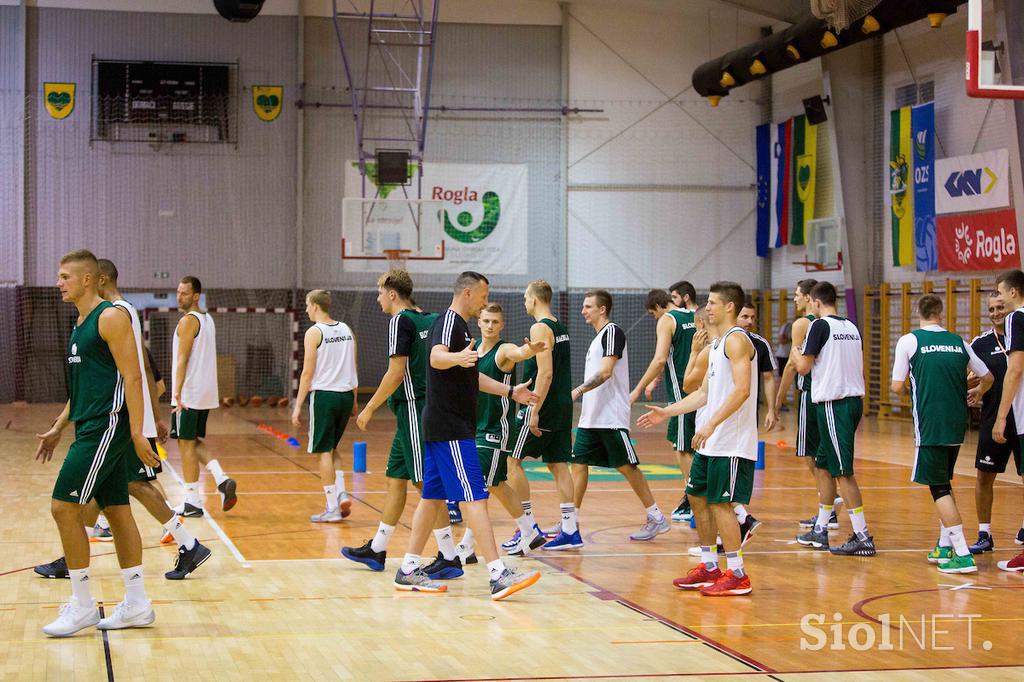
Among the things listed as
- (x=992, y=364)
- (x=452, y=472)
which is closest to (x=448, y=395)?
(x=452, y=472)

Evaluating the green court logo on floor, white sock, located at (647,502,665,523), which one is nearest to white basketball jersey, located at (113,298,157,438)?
white sock, located at (647,502,665,523)

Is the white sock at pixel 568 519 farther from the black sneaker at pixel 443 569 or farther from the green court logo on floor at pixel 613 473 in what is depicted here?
the green court logo on floor at pixel 613 473

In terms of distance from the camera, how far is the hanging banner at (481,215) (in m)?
25.2

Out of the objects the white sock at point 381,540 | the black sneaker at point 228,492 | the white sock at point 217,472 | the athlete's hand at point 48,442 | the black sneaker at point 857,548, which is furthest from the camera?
the white sock at point 217,472

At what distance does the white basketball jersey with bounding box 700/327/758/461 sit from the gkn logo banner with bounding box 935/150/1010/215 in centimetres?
1294

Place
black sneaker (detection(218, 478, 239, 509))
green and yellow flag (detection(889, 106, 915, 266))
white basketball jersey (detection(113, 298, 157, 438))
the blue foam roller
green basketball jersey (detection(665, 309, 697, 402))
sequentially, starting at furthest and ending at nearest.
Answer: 1. green and yellow flag (detection(889, 106, 915, 266))
2. the blue foam roller
3. green basketball jersey (detection(665, 309, 697, 402))
4. black sneaker (detection(218, 478, 239, 509))
5. white basketball jersey (detection(113, 298, 157, 438))

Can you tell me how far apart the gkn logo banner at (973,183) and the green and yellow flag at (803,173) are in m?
4.01

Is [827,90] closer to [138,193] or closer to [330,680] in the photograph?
[138,193]

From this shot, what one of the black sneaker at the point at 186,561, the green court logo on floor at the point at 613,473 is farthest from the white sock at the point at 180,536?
the green court logo on floor at the point at 613,473

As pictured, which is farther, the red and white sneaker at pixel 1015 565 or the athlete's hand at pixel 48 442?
the red and white sneaker at pixel 1015 565

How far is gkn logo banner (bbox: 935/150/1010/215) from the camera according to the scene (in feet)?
60.5

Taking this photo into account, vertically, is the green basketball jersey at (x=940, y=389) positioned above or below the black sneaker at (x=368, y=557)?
above

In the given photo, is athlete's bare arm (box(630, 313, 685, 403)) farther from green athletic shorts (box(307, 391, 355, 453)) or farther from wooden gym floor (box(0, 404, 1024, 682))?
green athletic shorts (box(307, 391, 355, 453))

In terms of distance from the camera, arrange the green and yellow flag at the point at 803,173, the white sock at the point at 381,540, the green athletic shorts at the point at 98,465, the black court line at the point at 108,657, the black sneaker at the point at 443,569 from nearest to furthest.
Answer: the black court line at the point at 108,657 < the green athletic shorts at the point at 98,465 < the black sneaker at the point at 443,569 < the white sock at the point at 381,540 < the green and yellow flag at the point at 803,173
